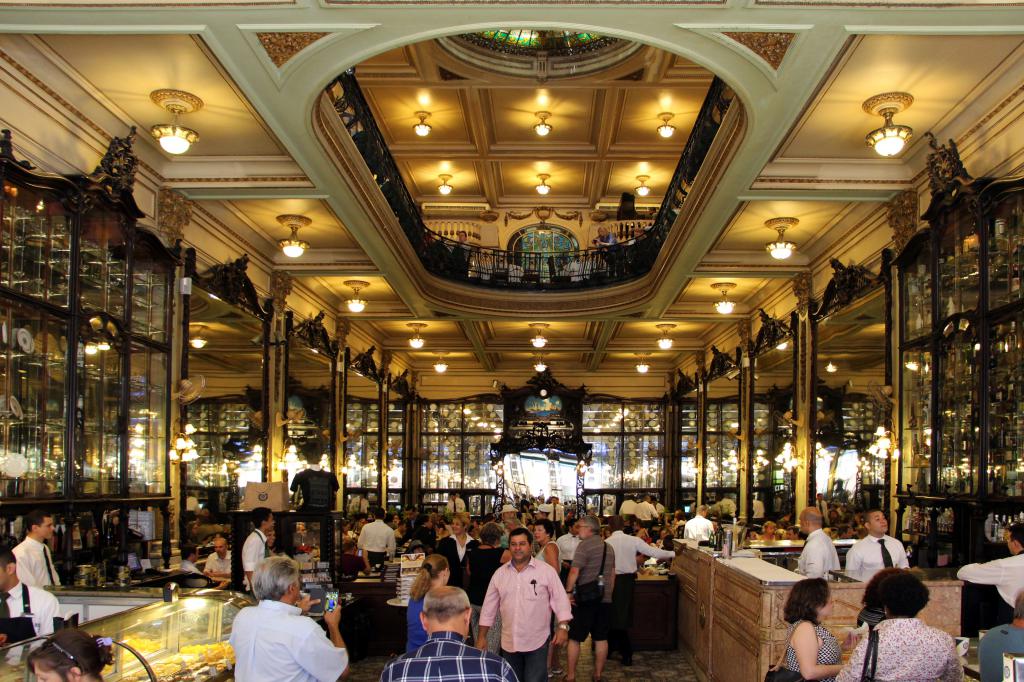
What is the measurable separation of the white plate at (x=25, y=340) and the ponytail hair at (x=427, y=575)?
138 inches

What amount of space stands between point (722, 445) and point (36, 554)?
51.1ft

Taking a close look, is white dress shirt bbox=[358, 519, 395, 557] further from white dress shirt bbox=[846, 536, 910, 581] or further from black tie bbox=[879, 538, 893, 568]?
black tie bbox=[879, 538, 893, 568]

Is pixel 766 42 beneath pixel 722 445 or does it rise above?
above

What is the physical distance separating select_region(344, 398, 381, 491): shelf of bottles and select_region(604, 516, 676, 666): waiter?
9.88 metres

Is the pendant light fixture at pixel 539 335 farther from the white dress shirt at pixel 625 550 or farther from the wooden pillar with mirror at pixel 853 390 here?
the white dress shirt at pixel 625 550

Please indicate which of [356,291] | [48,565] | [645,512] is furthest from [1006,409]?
[645,512]

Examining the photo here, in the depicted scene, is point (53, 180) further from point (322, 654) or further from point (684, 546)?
point (684, 546)

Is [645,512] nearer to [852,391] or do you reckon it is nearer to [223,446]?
[852,391]

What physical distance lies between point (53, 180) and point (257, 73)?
5.91 ft

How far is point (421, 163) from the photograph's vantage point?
1728 centimetres

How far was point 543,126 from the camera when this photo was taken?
14.1 meters

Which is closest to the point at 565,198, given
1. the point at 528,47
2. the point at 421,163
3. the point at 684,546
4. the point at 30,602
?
the point at 421,163

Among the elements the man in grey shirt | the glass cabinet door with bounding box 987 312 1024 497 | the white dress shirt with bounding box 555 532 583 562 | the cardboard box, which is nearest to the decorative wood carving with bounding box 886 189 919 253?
the glass cabinet door with bounding box 987 312 1024 497

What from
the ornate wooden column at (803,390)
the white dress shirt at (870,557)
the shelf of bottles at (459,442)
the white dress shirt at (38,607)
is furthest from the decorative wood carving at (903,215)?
the shelf of bottles at (459,442)
